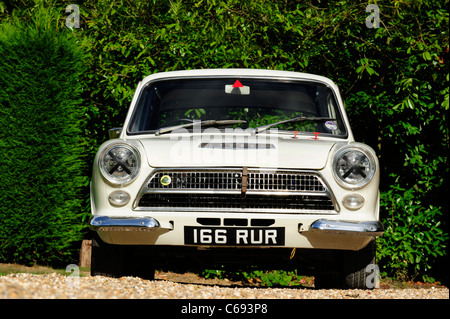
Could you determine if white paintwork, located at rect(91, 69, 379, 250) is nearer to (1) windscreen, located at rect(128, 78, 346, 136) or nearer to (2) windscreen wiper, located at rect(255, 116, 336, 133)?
(2) windscreen wiper, located at rect(255, 116, 336, 133)

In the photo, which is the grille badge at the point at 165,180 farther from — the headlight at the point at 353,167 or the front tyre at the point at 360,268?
the front tyre at the point at 360,268

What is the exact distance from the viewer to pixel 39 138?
6.79 m

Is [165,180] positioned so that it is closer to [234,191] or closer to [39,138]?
[234,191]

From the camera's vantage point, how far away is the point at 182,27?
647 centimetres

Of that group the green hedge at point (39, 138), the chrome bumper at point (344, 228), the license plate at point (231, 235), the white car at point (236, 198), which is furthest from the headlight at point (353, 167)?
the green hedge at point (39, 138)

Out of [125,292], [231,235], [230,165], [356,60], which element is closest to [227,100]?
[230,165]

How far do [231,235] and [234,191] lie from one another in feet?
0.94

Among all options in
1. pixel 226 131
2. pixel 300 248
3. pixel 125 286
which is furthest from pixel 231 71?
pixel 125 286

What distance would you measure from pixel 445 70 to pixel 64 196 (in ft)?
14.7

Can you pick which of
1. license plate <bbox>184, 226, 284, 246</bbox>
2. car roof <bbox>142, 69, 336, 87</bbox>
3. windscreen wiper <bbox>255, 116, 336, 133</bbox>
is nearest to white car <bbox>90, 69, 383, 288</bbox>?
license plate <bbox>184, 226, 284, 246</bbox>

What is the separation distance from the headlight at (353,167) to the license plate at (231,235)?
54 centimetres

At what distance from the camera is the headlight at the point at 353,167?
3910 millimetres

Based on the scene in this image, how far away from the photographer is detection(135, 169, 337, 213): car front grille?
153 inches

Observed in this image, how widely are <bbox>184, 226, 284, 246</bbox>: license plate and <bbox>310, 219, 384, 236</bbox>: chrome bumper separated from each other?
0.24 m
